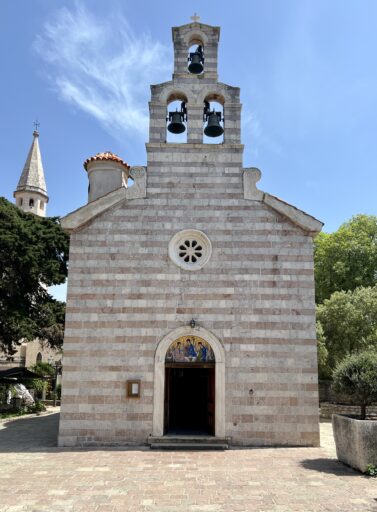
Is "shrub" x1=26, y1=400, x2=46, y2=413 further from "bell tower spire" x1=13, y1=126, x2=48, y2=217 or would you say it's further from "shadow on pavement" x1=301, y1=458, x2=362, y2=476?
"bell tower spire" x1=13, y1=126, x2=48, y2=217

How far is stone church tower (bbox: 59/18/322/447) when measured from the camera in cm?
1315

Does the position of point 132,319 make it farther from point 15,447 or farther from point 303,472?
point 303,472

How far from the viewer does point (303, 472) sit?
398 inches

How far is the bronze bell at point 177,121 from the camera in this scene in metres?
15.5

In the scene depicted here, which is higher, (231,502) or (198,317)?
(198,317)

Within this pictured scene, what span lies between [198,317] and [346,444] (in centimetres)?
524

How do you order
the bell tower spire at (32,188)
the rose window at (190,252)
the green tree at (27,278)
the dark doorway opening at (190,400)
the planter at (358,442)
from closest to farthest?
1. the planter at (358,442)
2. the dark doorway opening at (190,400)
3. the rose window at (190,252)
4. the green tree at (27,278)
5. the bell tower spire at (32,188)

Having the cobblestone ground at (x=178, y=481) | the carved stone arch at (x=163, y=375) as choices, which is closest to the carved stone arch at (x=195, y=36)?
the carved stone arch at (x=163, y=375)

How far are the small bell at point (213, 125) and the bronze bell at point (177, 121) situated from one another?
802 millimetres

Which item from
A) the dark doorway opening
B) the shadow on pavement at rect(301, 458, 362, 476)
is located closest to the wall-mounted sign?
the dark doorway opening

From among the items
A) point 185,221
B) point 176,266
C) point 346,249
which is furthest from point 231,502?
point 346,249

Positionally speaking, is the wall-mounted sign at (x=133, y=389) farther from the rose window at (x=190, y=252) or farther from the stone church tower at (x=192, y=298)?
the rose window at (x=190, y=252)

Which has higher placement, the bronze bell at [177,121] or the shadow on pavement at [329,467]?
the bronze bell at [177,121]

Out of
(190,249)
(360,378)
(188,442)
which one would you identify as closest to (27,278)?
(190,249)
